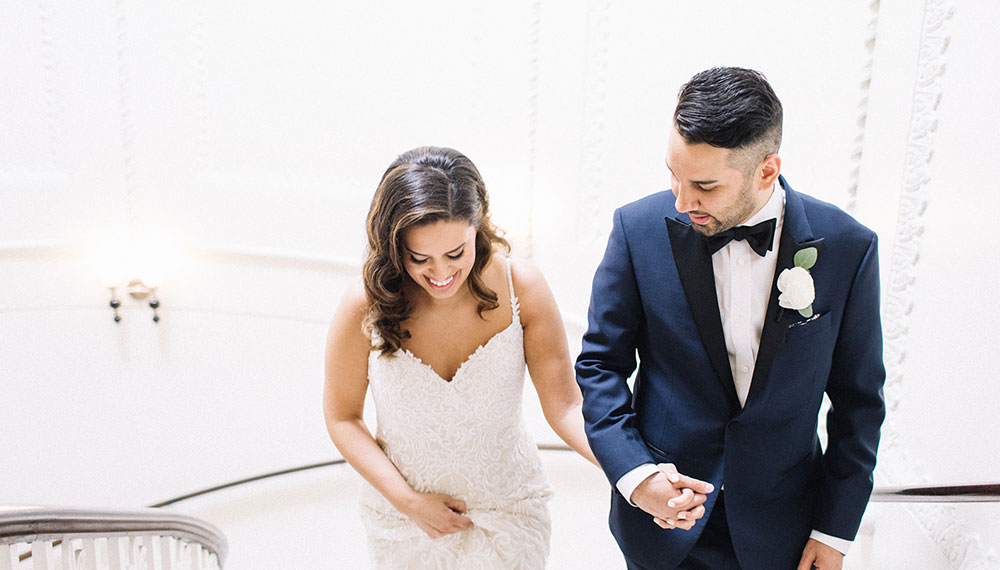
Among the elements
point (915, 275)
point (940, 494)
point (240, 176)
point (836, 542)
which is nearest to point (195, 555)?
point (836, 542)

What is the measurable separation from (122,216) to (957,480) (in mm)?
4612

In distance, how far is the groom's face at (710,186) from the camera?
5.32 feet

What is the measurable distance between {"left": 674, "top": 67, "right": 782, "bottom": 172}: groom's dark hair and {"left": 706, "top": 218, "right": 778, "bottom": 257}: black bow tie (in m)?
0.14

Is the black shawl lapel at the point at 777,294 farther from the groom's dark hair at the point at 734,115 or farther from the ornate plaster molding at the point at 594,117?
the ornate plaster molding at the point at 594,117

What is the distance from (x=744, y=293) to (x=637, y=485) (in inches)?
18.7

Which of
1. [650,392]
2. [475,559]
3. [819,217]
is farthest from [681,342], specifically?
[475,559]

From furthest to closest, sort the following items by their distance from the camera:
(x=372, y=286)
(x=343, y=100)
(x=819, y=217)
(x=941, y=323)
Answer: (x=343, y=100) → (x=372, y=286) → (x=941, y=323) → (x=819, y=217)

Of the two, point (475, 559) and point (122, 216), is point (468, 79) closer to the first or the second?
point (122, 216)

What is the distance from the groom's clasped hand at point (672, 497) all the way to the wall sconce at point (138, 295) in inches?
159

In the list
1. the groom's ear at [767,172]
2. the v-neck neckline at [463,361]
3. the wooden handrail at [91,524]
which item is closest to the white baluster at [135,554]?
the wooden handrail at [91,524]

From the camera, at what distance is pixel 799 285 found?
171 centimetres

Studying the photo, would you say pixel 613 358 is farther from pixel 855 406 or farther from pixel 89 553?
pixel 89 553

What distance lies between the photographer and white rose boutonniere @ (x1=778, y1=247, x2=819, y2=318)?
5.61ft

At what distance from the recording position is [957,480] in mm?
2035
